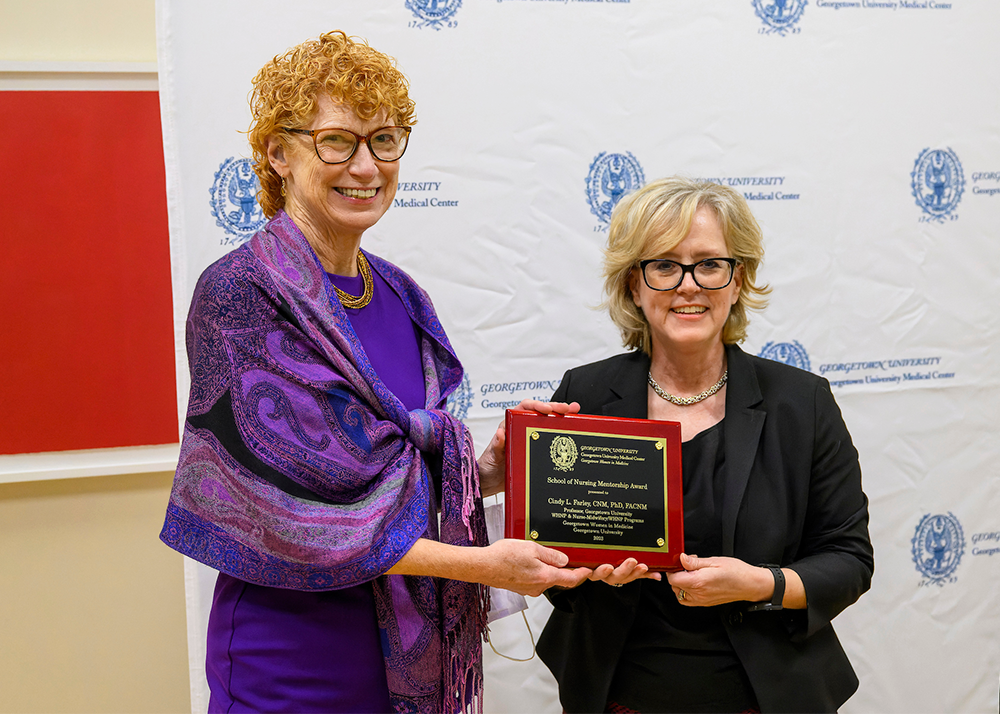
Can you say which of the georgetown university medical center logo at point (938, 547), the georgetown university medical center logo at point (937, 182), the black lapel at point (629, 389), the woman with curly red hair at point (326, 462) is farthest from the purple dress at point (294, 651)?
the georgetown university medical center logo at point (937, 182)

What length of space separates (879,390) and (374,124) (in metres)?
2.03

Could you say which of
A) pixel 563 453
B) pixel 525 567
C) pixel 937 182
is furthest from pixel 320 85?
pixel 937 182

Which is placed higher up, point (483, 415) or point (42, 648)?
point (483, 415)

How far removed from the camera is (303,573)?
4.34ft

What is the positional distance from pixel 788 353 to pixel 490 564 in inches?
63.5

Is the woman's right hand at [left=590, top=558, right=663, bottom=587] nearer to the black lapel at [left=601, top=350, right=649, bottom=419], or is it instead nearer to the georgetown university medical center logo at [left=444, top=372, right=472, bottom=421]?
the black lapel at [left=601, top=350, right=649, bottom=419]

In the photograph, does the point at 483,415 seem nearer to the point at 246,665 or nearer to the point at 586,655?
the point at 586,655

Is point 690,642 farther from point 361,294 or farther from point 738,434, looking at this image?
point 361,294

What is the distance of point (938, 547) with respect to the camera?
2.76 meters

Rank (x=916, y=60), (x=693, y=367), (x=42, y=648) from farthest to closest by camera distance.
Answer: (x=916, y=60) → (x=42, y=648) → (x=693, y=367)

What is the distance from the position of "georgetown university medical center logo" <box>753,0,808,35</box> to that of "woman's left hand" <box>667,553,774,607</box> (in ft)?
5.97

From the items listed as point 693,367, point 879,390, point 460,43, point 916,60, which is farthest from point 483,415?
point 916,60

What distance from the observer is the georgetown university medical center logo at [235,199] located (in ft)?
7.11

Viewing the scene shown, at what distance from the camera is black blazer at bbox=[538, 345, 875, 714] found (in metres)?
1.56
